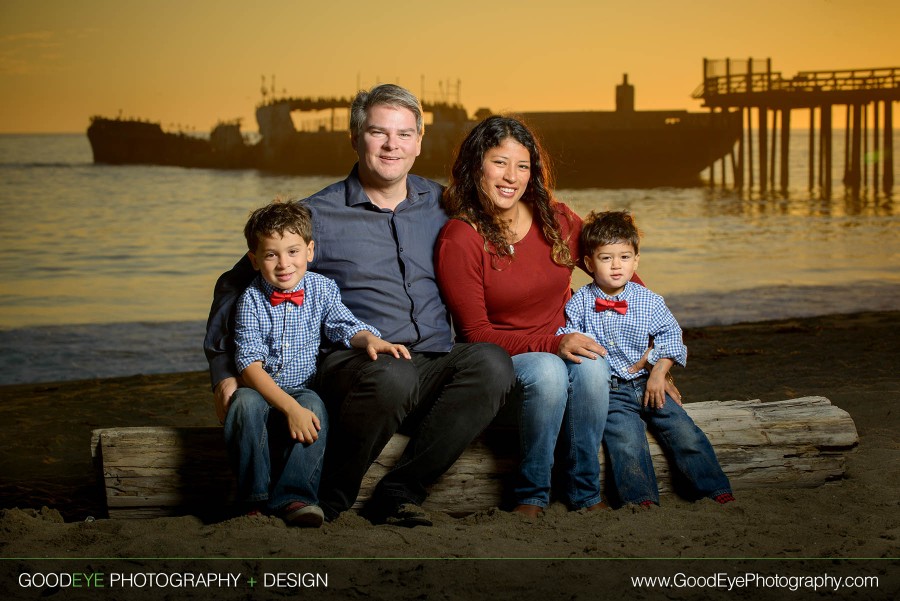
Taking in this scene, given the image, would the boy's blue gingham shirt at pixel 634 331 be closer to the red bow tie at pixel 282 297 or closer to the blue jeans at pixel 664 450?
the blue jeans at pixel 664 450

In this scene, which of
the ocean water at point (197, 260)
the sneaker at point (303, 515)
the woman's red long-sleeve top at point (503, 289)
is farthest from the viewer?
the ocean water at point (197, 260)

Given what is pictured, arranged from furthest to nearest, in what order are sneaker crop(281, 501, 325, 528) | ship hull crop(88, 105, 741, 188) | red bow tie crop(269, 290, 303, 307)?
ship hull crop(88, 105, 741, 188) < red bow tie crop(269, 290, 303, 307) < sneaker crop(281, 501, 325, 528)

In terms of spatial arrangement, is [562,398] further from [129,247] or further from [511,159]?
[129,247]

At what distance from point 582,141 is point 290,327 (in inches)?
1336

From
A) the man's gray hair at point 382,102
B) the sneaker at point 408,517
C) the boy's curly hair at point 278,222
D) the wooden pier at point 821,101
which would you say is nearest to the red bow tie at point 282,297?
the boy's curly hair at point 278,222

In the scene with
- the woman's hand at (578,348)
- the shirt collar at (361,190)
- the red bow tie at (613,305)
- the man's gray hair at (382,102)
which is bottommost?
the woman's hand at (578,348)

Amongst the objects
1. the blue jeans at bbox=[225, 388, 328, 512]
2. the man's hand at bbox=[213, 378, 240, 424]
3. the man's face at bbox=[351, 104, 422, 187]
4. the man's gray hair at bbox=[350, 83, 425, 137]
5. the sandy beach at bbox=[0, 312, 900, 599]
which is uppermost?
the man's gray hair at bbox=[350, 83, 425, 137]

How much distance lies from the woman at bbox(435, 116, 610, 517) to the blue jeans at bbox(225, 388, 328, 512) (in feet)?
2.26

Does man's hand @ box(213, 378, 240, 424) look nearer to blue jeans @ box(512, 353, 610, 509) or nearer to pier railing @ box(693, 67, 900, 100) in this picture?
blue jeans @ box(512, 353, 610, 509)

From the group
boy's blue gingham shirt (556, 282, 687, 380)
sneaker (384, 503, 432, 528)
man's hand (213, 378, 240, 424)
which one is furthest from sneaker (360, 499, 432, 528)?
boy's blue gingham shirt (556, 282, 687, 380)

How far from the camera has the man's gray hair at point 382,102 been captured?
3346mm

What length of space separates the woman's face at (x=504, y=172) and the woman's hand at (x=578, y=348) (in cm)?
57

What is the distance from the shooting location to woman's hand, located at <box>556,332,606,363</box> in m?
3.17

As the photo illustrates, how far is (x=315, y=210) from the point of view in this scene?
335 centimetres
